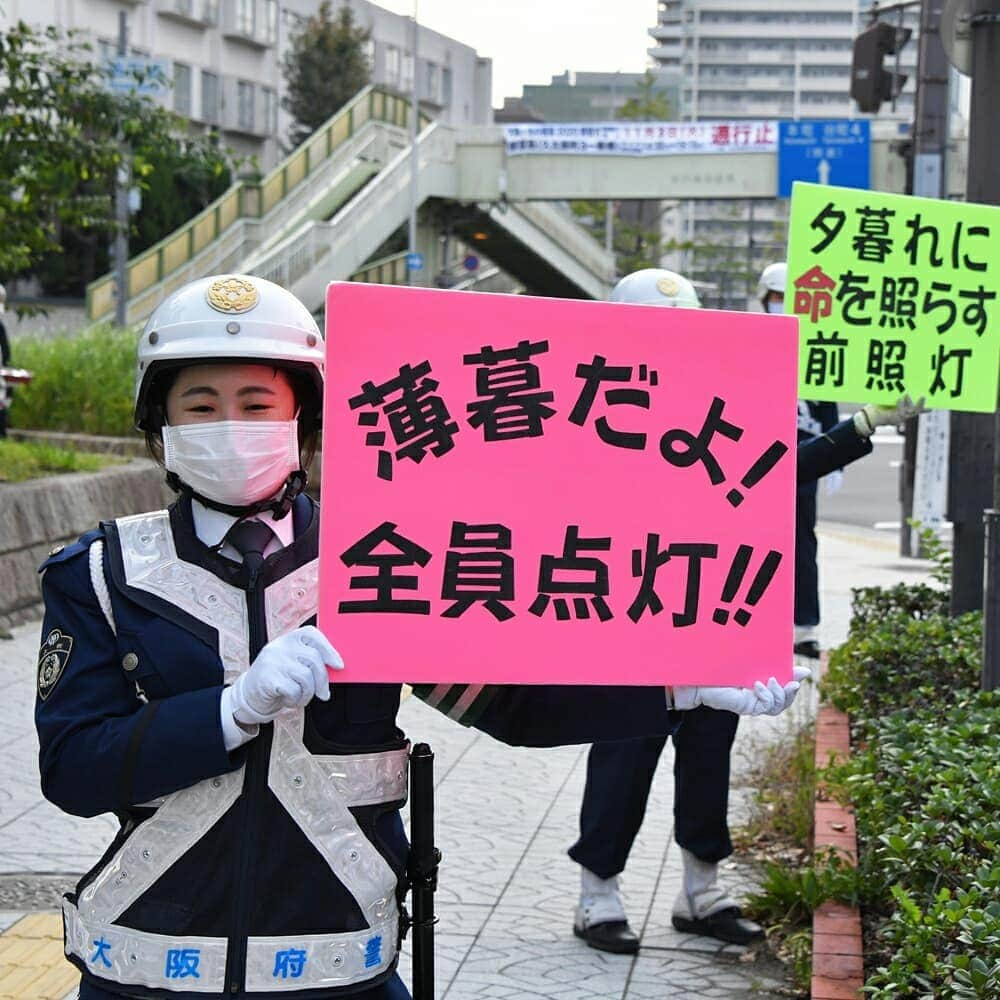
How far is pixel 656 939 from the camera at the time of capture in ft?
18.1

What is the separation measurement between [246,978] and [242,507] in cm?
67

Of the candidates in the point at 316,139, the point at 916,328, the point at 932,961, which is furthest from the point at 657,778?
the point at 316,139

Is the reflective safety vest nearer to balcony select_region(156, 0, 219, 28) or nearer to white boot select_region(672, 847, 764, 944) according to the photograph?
white boot select_region(672, 847, 764, 944)

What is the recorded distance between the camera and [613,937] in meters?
5.34

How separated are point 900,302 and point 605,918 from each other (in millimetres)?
1996

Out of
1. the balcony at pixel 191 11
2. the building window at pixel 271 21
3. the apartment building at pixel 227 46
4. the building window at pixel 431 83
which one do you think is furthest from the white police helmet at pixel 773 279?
the building window at pixel 431 83

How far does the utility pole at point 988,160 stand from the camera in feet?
18.1

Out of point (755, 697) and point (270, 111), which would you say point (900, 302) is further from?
point (270, 111)

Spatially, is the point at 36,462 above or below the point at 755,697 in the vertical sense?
below

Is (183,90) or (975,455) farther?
(183,90)

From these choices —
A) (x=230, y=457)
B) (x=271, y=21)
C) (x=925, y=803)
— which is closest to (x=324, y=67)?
(x=271, y=21)

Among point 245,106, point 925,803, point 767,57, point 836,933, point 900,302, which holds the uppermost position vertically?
point 767,57

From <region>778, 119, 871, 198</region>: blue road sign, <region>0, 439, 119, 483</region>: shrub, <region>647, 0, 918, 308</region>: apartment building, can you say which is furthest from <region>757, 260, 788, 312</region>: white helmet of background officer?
<region>647, 0, 918, 308</region>: apartment building

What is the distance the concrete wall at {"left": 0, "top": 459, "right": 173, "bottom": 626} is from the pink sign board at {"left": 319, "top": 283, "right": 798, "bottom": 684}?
814 cm
